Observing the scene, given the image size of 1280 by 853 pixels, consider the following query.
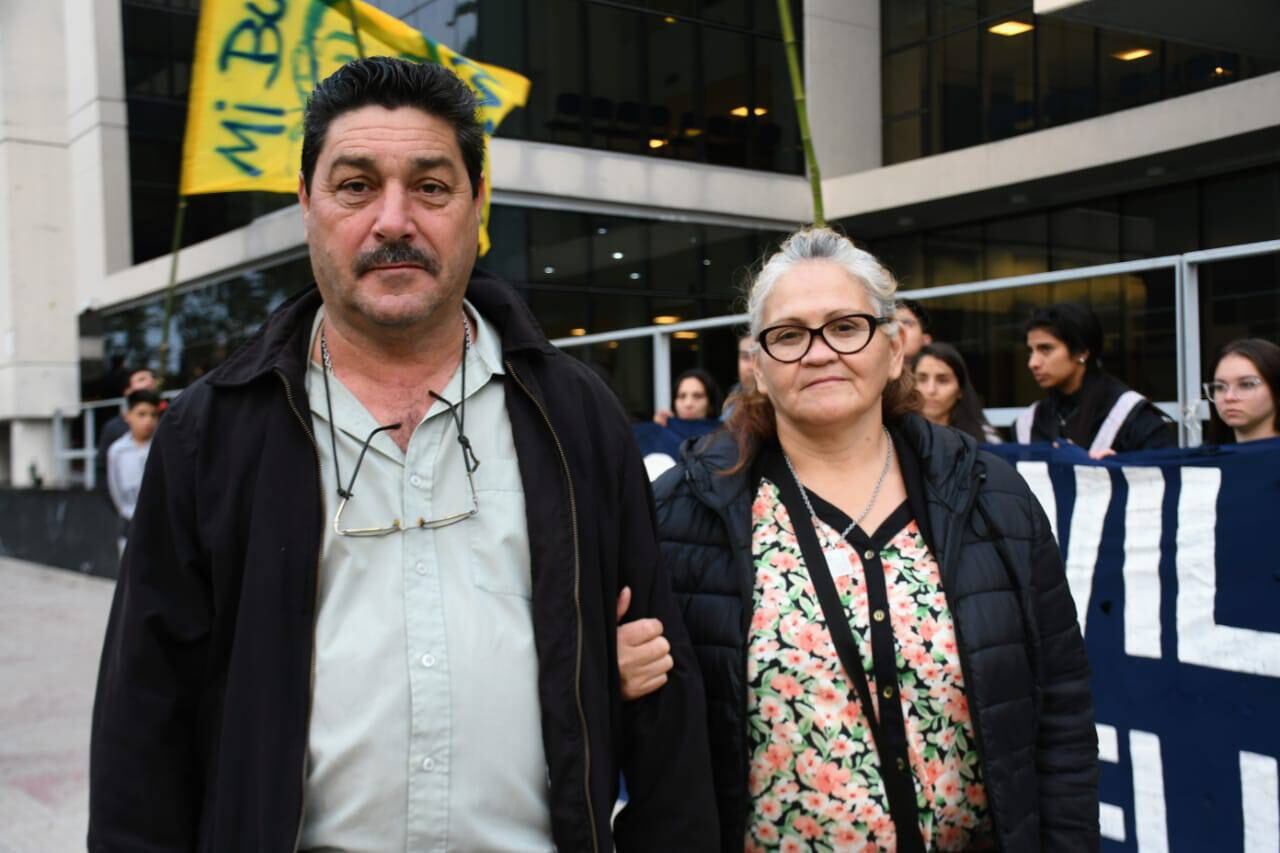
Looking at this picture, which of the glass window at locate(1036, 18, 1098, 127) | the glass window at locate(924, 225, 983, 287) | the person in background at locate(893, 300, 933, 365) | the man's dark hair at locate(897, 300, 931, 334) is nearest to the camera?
the person in background at locate(893, 300, 933, 365)

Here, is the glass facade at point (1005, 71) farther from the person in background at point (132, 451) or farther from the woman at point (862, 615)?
the woman at point (862, 615)

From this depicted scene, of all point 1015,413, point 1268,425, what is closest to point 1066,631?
point 1268,425

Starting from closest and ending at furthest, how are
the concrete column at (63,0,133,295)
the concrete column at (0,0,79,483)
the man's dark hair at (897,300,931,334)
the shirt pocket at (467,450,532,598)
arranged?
the shirt pocket at (467,450,532,598) → the man's dark hair at (897,300,931,334) → the concrete column at (63,0,133,295) → the concrete column at (0,0,79,483)

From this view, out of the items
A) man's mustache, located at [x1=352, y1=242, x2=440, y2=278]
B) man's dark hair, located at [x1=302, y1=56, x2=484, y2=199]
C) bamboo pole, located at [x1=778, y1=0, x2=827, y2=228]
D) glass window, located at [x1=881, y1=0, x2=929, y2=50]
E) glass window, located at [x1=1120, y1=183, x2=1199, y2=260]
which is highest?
glass window, located at [x1=881, y1=0, x2=929, y2=50]

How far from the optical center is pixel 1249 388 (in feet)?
13.9

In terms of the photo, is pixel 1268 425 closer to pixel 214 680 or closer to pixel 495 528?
pixel 495 528

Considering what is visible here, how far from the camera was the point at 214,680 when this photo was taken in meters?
1.93

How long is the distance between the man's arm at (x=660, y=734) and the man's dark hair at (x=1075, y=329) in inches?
130

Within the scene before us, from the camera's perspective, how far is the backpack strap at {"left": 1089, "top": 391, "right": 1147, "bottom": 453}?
4645 mm

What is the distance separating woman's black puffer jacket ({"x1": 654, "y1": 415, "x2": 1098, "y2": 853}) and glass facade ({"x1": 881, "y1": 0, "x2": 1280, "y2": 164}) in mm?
16988

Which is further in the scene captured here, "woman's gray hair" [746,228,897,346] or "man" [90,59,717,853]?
"woman's gray hair" [746,228,897,346]

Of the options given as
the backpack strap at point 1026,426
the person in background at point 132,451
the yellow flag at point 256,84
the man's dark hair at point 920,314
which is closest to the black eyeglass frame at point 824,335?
the backpack strap at point 1026,426

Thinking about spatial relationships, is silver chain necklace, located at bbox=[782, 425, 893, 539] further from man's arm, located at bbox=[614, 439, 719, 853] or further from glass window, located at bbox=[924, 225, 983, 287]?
glass window, located at bbox=[924, 225, 983, 287]

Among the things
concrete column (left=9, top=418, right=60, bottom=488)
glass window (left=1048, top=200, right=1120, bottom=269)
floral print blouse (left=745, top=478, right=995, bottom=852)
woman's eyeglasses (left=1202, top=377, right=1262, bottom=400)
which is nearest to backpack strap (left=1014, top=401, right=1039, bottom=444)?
woman's eyeglasses (left=1202, top=377, right=1262, bottom=400)
